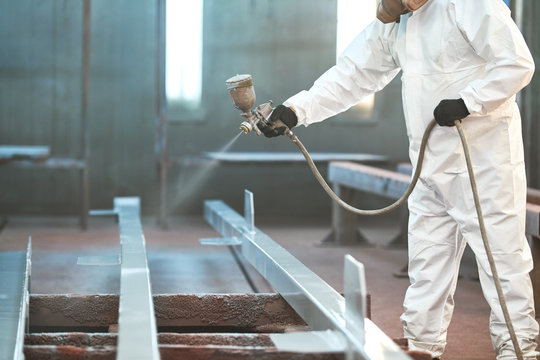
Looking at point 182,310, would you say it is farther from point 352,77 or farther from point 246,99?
point 352,77

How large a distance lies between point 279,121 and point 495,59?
30.5 inches

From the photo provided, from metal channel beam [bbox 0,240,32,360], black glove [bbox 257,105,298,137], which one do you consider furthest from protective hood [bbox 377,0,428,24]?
metal channel beam [bbox 0,240,32,360]

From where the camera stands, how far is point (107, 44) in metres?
7.58

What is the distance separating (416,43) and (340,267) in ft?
8.38

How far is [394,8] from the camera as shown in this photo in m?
2.68

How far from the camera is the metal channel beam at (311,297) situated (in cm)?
176

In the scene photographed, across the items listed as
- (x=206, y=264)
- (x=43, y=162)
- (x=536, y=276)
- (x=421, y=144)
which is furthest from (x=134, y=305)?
(x=43, y=162)

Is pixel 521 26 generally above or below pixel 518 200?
above

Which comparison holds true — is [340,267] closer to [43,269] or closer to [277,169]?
[43,269]

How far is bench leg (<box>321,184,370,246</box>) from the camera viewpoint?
601 centimetres

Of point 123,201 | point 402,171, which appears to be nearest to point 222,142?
point 402,171

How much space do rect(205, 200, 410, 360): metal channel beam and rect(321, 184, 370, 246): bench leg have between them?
2.56m

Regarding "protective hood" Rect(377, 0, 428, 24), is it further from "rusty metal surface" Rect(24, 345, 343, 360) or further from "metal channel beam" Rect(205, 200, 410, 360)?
"rusty metal surface" Rect(24, 345, 343, 360)

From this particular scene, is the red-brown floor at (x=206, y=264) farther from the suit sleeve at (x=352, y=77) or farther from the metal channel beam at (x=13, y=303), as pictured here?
the metal channel beam at (x=13, y=303)
